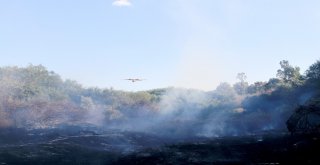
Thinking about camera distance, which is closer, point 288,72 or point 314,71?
point 314,71

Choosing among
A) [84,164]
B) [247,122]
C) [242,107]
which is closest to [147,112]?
[242,107]

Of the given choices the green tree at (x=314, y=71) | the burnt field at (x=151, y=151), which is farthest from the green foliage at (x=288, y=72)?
the burnt field at (x=151, y=151)

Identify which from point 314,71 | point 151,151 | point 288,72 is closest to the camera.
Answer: point 151,151

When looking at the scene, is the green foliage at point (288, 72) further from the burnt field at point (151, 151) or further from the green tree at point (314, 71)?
the burnt field at point (151, 151)

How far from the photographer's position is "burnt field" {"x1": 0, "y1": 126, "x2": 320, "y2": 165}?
32688mm

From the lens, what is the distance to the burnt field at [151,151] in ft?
107

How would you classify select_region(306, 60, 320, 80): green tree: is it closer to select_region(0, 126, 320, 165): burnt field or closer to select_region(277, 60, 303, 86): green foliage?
select_region(277, 60, 303, 86): green foliage

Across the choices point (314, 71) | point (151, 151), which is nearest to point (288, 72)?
point (314, 71)

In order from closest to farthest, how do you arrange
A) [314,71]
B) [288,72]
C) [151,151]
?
[151,151]
[314,71]
[288,72]

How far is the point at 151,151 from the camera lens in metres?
45.3

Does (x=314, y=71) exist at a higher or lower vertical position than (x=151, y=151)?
higher

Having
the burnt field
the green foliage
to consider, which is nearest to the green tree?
the green foliage

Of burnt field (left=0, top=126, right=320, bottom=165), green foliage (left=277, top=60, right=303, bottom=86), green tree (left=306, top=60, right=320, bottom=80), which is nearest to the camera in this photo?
burnt field (left=0, top=126, right=320, bottom=165)

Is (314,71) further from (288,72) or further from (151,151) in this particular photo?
(151,151)
